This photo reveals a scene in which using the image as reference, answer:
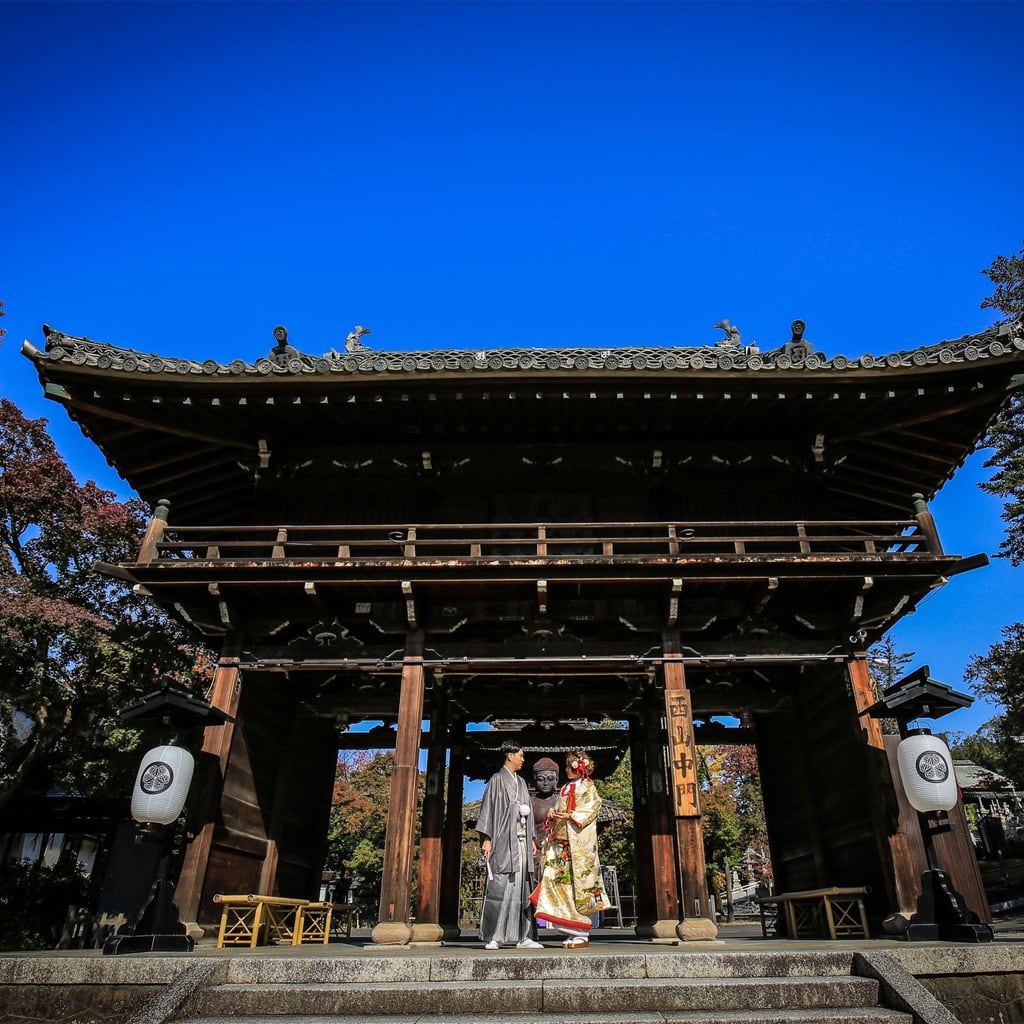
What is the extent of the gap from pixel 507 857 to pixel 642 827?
5387mm

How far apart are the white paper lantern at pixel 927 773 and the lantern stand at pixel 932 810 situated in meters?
0.01

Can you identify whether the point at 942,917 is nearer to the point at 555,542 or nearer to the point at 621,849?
the point at 555,542

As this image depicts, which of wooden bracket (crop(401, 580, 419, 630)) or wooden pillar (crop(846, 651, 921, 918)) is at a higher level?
wooden bracket (crop(401, 580, 419, 630))

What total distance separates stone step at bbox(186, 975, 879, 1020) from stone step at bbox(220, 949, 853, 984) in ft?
0.67

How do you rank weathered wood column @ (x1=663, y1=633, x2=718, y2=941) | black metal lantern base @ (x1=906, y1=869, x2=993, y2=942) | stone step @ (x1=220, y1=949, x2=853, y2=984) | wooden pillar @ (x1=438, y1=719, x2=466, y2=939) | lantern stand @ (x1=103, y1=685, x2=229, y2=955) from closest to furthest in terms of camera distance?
1. stone step @ (x1=220, y1=949, x2=853, y2=984)
2. black metal lantern base @ (x1=906, y1=869, x2=993, y2=942)
3. lantern stand @ (x1=103, y1=685, x2=229, y2=955)
4. weathered wood column @ (x1=663, y1=633, x2=718, y2=941)
5. wooden pillar @ (x1=438, y1=719, x2=466, y2=939)

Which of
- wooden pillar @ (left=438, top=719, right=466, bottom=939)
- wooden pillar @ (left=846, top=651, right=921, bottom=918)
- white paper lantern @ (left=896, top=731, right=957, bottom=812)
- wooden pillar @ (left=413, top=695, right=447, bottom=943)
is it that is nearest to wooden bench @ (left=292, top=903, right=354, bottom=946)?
wooden pillar @ (left=413, top=695, right=447, bottom=943)

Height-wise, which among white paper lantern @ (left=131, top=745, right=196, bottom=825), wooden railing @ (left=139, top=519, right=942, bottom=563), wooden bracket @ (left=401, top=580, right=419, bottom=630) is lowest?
white paper lantern @ (left=131, top=745, right=196, bottom=825)

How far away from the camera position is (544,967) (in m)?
6.05

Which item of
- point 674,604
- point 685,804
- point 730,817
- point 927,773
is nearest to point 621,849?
point 730,817

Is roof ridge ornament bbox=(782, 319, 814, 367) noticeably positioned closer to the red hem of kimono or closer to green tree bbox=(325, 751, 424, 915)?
the red hem of kimono

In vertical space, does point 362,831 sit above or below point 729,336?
below

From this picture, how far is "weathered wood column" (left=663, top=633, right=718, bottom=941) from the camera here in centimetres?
884

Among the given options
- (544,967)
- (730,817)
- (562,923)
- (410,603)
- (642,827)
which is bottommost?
(544,967)

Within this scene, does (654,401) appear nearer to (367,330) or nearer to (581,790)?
(581,790)
